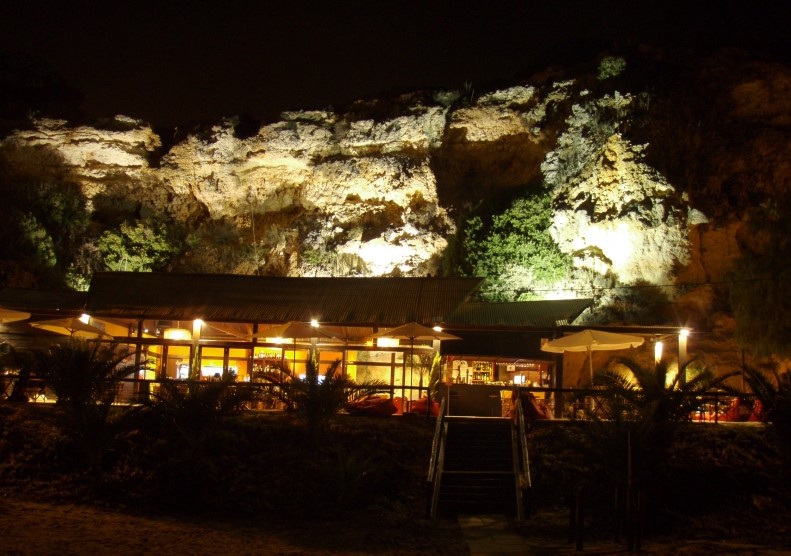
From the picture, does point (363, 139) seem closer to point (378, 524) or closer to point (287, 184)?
point (287, 184)

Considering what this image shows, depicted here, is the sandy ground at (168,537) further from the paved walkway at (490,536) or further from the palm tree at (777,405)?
the palm tree at (777,405)

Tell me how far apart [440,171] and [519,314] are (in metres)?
14.9

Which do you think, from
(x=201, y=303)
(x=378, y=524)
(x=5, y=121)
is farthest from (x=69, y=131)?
(x=378, y=524)

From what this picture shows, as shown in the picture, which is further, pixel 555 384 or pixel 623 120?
pixel 623 120

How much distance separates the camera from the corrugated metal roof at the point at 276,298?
74.2ft

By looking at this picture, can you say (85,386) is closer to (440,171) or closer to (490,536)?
(490,536)

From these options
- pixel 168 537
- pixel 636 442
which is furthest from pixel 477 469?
pixel 168 537

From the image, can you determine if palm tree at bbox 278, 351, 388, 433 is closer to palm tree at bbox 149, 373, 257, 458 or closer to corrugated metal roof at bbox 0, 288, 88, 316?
palm tree at bbox 149, 373, 257, 458

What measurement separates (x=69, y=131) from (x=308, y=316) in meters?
21.2

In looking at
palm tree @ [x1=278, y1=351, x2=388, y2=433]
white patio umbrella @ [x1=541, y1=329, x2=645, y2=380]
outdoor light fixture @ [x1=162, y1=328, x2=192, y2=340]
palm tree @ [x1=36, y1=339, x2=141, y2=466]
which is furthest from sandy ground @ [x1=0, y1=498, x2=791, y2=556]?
outdoor light fixture @ [x1=162, y1=328, x2=192, y2=340]

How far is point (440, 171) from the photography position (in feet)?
120

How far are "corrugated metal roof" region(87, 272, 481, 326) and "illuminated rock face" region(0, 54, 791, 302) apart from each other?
30.7 ft

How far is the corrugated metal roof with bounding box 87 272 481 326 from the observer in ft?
74.2

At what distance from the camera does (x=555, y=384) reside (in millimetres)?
21984
